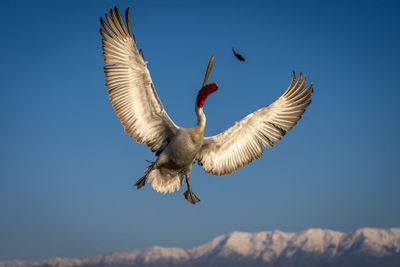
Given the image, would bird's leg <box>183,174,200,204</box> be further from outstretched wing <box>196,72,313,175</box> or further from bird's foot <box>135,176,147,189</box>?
bird's foot <box>135,176,147,189</box>

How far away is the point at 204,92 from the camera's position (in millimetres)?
10508

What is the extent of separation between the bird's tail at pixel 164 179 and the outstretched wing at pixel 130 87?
29.3 inches

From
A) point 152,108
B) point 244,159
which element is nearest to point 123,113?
point 152,108

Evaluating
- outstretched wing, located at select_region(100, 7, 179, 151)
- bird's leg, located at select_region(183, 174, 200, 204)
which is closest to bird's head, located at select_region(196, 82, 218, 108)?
outstretched wing, located at select_region(100, 7, 179, 151)

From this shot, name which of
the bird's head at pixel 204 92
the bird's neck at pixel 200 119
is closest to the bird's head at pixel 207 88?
the bird's head at pixel 204 92

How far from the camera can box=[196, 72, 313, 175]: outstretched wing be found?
42.2 feet

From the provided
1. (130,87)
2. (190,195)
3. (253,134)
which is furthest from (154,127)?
(253,134)

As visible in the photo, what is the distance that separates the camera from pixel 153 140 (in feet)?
40.0

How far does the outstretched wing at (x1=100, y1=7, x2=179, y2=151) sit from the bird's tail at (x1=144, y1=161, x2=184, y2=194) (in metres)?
0.74

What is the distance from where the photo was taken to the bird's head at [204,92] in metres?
10.1

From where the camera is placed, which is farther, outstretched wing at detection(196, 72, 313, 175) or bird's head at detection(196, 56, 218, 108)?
outstretched wing at detection(196, 72, 313, 175)

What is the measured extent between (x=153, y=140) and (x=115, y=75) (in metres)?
1.94

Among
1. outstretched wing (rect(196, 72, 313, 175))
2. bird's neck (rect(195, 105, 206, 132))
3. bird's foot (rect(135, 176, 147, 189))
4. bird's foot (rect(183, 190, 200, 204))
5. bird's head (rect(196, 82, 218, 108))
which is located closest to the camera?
bird's head (rect(196, 82, 218, 108))

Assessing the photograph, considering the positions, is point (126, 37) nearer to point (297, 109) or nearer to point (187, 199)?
point (187, 199)
